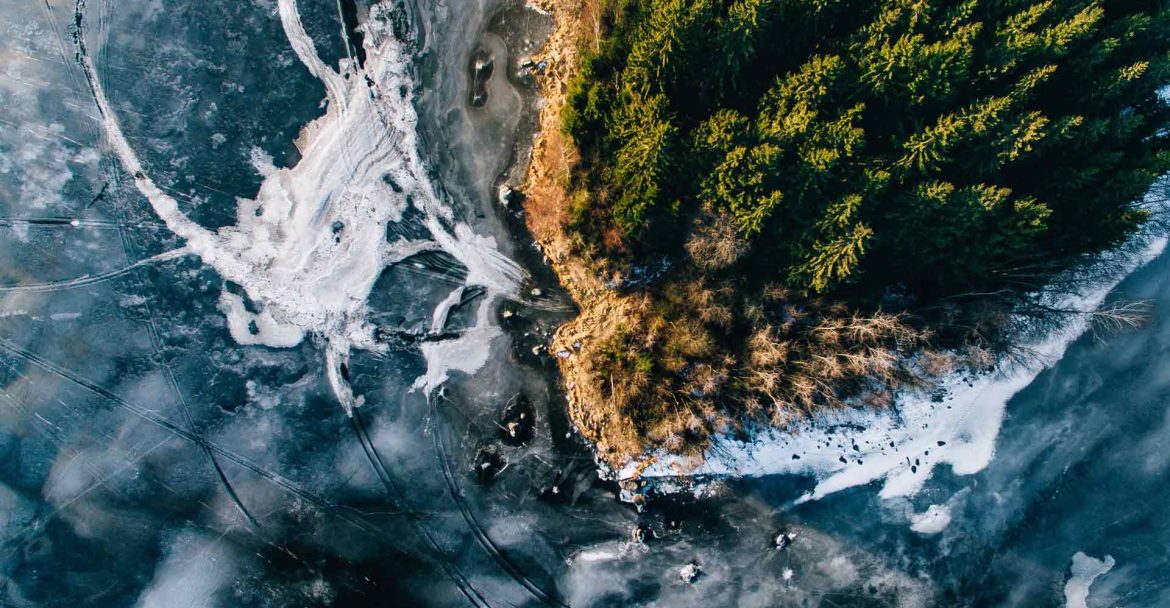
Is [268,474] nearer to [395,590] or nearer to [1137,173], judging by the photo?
[395,590]

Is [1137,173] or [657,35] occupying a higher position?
[657,35]

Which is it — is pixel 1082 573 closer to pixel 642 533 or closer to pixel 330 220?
→ pixel 642 533

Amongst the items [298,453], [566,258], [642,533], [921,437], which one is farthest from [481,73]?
[921,437]

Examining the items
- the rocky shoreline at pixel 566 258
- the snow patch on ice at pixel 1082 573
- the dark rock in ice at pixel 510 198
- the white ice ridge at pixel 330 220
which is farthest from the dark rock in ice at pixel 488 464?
the snow patch on ice at pixel 1082 573

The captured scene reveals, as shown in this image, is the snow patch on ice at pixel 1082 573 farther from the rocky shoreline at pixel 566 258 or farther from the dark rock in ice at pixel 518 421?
the dark rock in ice at pixel 518 421

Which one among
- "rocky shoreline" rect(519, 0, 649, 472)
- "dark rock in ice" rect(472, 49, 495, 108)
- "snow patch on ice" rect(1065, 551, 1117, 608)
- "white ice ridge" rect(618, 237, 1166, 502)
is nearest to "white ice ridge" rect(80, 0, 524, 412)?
"dark rock in ice" rect(472, 49, 495, 108)

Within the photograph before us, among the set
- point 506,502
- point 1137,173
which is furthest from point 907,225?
point 506,502

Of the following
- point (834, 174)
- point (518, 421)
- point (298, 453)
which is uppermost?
point (834, 174)
